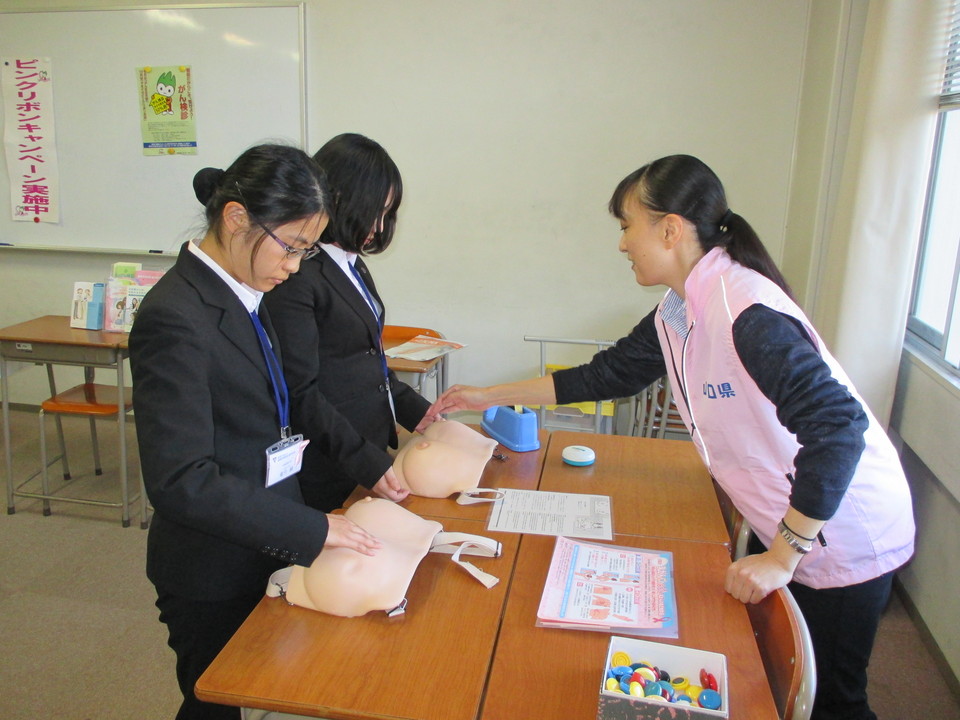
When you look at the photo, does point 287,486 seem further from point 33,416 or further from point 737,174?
point 33,416

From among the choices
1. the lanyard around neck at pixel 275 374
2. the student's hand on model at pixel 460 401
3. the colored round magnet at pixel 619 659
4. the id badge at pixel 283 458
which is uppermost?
the lanyard around neck at pixel 275 374

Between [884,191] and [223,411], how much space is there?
2169mm

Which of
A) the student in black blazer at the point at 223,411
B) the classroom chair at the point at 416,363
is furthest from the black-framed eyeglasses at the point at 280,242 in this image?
the classroom chair at the point at 416,363

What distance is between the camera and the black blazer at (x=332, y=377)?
62.1 inches

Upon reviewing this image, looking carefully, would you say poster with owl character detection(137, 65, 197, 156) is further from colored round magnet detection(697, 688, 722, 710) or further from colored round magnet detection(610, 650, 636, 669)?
colored round magnet detection(697, 688, 722, 710)

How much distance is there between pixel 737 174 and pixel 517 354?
1.48m

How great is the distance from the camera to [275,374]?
1312 millimetres

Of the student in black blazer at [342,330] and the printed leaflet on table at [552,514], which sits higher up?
the student in black blazer at [342,330]

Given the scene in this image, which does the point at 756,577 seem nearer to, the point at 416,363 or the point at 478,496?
the point at 478,496

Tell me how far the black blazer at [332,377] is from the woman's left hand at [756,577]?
791 mm

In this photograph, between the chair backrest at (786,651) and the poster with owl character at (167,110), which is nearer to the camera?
the chair backrest at (786,651)

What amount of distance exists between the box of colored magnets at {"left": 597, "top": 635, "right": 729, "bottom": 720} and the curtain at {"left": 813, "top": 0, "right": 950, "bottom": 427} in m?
1.70

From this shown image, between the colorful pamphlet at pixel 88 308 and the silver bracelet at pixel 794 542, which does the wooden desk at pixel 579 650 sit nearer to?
the silver bracelet at pixel 794 542

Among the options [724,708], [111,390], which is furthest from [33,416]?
[724,708]
